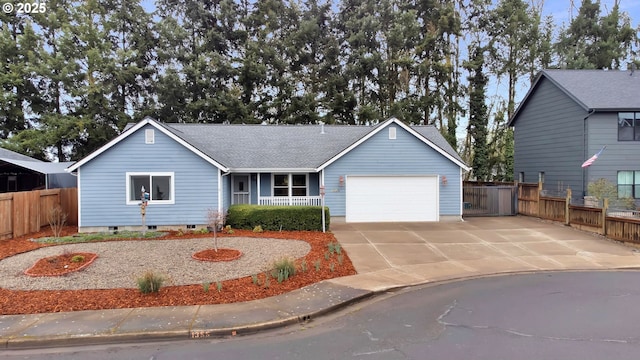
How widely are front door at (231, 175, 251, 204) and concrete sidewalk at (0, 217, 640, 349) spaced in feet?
15.0

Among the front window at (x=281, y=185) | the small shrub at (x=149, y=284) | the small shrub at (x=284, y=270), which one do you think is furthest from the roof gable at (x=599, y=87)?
the small shrub at (x=149, y=284)

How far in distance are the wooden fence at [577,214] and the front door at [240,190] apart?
13.6 metres

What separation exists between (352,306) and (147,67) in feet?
102

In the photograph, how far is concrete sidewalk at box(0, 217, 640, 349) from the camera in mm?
5660

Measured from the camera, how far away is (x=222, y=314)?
6316mm

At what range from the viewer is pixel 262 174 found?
1789 centimetres

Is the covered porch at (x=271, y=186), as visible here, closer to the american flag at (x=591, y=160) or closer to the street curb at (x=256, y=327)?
the street curb at (x=256, y=327)

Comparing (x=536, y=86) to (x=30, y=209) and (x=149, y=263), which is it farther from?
(x=30, y=209)

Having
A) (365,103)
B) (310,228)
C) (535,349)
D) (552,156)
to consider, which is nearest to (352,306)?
(535,349)

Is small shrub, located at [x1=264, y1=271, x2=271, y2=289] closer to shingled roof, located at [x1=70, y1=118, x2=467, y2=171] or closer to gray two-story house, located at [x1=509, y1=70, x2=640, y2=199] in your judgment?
shingled roof, located at [x1=70, y1=118, x2=467, y2=171]

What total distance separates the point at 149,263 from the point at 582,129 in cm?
1980

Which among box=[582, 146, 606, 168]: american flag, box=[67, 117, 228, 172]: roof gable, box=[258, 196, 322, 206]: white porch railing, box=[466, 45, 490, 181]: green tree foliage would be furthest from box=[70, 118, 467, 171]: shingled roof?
box=[466, 45, 490, 181]: green tree foliage

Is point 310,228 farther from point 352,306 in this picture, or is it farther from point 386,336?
point 386,336

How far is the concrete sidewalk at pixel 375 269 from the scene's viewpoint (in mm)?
5660
